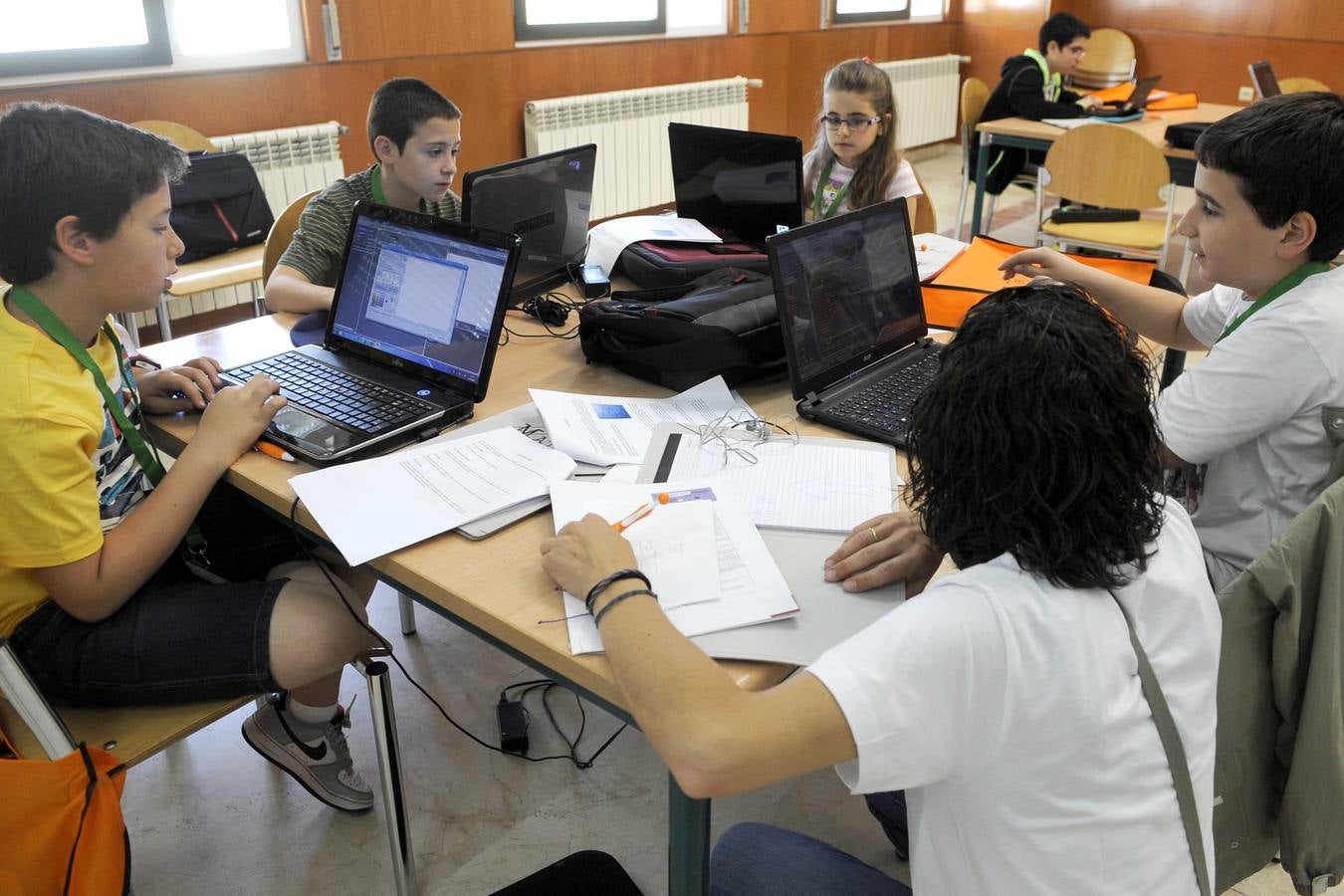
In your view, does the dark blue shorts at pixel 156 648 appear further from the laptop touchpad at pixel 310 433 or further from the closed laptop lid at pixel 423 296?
the closed laptop lid at pixel 423 296

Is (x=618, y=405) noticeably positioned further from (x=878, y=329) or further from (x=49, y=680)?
(x=49, y=680)

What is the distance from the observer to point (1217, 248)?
1.44 meters

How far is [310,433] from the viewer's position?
142 centimetres

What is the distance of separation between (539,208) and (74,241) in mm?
887

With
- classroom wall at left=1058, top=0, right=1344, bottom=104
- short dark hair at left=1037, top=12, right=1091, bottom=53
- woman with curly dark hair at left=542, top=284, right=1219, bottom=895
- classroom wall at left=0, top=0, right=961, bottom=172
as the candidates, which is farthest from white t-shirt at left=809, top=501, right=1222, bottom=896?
classroom wall at left=1058, top=0, right=1344, bottom=104

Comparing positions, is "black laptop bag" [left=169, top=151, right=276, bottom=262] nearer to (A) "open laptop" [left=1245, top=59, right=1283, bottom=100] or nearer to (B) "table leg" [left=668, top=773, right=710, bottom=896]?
(B) "table leg" [left=668, top=773, right=710, bottom=896]

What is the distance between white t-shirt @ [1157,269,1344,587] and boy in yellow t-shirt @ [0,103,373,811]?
1201mm

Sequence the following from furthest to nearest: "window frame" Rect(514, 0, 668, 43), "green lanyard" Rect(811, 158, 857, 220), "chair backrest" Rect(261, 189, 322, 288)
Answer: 1. "window frame" Rect(514, 0, 668, 43)
2. "green lanyard" Rect(811, 158, 857, 220)
3. "chair backrest" Rect(261, 189, 322, 288)

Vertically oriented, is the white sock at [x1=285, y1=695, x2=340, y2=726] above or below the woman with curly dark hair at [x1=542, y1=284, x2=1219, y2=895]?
below

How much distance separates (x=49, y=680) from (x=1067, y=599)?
1232mm

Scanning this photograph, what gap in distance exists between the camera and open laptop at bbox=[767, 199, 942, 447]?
149cm

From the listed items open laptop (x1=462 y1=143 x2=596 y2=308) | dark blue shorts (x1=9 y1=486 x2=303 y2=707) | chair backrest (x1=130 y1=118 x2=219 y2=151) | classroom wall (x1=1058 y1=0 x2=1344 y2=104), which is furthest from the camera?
classroom wall (x1=1058 y1=0 x2=1344 y2=104)

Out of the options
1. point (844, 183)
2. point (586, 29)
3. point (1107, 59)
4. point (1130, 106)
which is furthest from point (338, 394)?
point (1107, 59)

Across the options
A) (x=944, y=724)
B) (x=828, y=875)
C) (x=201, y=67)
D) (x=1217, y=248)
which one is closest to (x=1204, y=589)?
(x=944, y=724)
